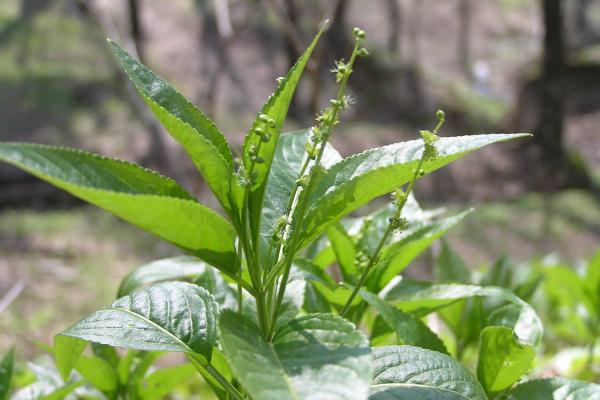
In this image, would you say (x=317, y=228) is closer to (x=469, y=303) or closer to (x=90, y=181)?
(x=90, y=181)

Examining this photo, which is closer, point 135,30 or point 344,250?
point 344,250

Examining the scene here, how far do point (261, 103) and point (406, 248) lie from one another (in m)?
7.32

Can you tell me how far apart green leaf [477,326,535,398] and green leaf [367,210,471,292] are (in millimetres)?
167

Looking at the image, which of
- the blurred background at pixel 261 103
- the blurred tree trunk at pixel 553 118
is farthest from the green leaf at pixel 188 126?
the blurred tree trunk at pixel 553 118

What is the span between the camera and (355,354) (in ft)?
1.88

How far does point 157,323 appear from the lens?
2.32 feet

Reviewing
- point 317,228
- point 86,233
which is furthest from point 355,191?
point 86,233

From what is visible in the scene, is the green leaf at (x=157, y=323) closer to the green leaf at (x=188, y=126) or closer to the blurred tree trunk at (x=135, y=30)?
the green leaf at (x=188, y=126)

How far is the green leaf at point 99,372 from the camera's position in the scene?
0.96 metres

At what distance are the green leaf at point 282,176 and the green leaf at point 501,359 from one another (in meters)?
0.26

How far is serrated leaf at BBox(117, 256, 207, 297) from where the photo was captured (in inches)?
39.8

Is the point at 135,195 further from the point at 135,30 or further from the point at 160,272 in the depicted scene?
the point at 135,30

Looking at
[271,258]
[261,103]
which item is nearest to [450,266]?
[271,258]

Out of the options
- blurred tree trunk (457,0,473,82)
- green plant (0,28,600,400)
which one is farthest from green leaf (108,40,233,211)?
blurred tree trunk (457,0,473,82)
